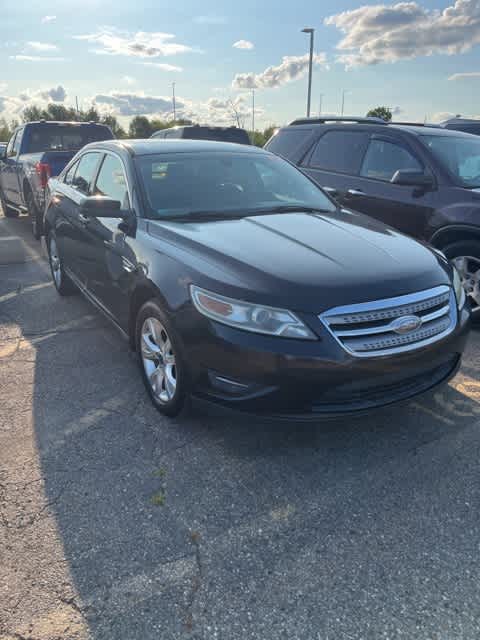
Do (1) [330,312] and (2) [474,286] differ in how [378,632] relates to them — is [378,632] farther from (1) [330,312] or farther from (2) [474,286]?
(2) [474,286]

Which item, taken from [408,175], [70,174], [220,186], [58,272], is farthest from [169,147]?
[58,272]

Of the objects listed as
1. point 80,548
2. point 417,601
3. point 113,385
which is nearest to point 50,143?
point 113,385

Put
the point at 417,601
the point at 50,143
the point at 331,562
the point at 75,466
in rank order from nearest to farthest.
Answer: the point at 417,601, the point at 331,562, the point at 75,466, the point at 50,143

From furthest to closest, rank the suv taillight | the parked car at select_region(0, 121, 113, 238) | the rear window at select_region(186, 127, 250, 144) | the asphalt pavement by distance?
the rear window at select_region(186, 127, 250, 144), the parked car at select_region(0, 121, 113, 238), the suv taillight, the asphalt pavement

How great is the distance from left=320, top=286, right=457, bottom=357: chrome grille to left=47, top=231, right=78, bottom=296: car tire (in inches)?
146

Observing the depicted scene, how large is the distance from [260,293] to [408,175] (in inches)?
117

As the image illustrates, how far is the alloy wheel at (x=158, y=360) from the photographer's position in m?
3.15

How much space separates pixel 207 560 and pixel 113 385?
182 centimetres

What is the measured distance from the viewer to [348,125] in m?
5.98

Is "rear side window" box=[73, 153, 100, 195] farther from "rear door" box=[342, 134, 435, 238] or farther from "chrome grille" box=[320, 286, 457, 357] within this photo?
"chrome grille" box=[320, 286, 457, 357]

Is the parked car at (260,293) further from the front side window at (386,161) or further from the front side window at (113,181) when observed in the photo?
the front side window at (386,161)

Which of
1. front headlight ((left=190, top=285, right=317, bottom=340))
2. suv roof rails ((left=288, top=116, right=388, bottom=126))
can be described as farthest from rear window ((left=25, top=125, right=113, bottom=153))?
front headlight ((left=190, top=285, right=317, bottom=340))

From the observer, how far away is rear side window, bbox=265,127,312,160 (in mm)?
6477

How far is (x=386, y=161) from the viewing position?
18.0 ft
